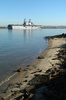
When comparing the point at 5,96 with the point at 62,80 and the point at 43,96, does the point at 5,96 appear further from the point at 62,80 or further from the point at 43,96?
the point at 62,80

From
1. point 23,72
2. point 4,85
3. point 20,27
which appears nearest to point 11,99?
point 4,85

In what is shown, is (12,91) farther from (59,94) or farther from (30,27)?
(30,27)

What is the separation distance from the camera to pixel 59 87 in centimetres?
620

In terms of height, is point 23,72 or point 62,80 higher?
point 62,80

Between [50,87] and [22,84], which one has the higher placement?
[50,87]

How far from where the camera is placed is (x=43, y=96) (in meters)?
6.04

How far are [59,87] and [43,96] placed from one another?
0.96 m

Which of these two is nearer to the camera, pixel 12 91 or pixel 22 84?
pixel 12 91

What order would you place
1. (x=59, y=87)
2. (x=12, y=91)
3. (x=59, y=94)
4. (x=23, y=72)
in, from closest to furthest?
1. (x=59, y=94)
2. (x=59, y=87)
3. (x=12, y=91)
4. (x=23, y=72)

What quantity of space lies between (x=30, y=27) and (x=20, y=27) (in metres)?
17.2

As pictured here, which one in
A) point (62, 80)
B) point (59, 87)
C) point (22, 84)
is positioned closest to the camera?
point (59, 87)

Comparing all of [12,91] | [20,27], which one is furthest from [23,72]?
[20,27]

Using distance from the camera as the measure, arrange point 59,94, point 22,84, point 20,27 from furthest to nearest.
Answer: point 20,27 → point 22,84 → point 59,94

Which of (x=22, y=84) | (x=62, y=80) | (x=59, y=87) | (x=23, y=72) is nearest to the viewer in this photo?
(x=59, y=87)
